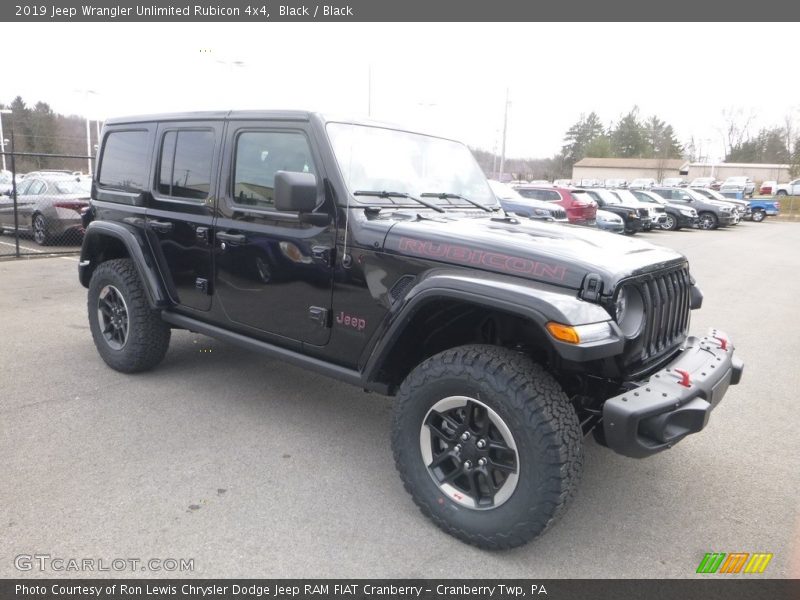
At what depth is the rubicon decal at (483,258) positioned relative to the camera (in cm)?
263

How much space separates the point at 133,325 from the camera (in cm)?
452

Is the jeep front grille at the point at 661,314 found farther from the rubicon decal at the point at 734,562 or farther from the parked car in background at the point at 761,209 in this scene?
the parked car in background at the point at 761,209

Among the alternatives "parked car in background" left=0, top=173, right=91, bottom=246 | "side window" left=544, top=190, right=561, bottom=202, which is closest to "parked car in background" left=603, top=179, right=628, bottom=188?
"side window" left=544, top=190, right=561, bottom=202

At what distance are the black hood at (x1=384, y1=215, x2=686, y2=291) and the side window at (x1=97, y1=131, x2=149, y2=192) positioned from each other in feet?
8.17

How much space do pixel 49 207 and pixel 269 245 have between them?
1021 cm

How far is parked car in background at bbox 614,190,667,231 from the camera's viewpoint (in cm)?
2138

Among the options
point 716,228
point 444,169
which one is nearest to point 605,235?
point 444,169

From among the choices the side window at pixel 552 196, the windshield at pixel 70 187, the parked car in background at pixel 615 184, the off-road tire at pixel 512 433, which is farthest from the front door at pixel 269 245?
the parked car in background at pixel 615 184

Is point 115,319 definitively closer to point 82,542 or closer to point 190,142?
point 190,142

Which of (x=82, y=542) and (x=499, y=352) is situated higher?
(x=499, y=352)

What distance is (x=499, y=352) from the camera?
8.89ft

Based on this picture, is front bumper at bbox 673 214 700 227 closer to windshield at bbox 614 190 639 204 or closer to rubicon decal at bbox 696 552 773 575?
windshield at bbox 614 190 639 204

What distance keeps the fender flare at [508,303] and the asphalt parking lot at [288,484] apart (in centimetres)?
87
